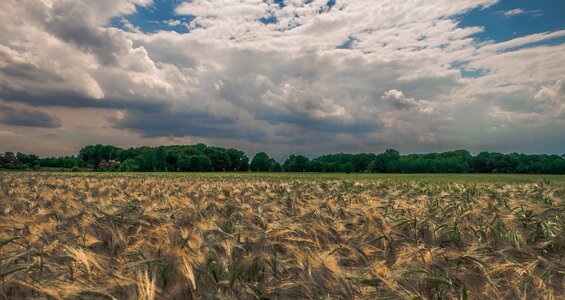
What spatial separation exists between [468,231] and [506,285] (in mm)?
1580

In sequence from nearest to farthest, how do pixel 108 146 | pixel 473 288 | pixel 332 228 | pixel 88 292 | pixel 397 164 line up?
1. pixel 88 292
2. pixel 473 288
3. pixel 332 228
4. pixel 397 164
5. pixel 108 146

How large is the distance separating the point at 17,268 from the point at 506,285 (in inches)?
151

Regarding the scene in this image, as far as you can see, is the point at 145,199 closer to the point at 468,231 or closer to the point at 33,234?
the point at 33,234

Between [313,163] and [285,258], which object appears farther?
[313,163]

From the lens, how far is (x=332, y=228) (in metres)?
4.38

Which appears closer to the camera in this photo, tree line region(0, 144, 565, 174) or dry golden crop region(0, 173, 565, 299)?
dry golden crop region(0, 173, 565, 299)

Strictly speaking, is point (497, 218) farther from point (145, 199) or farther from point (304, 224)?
point (145, 199)

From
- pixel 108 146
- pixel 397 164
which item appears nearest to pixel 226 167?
pixel 397 164

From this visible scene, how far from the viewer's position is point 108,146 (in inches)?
6299

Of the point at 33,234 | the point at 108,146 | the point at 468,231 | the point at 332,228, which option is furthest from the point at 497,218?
the point at 108,146

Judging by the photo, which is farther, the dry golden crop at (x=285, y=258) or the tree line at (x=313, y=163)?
the tree line at (x=313, y=163)

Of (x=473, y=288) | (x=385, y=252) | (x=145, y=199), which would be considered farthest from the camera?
(x=145, y=199)

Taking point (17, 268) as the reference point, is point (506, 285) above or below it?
below

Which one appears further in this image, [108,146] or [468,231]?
[108,146]
